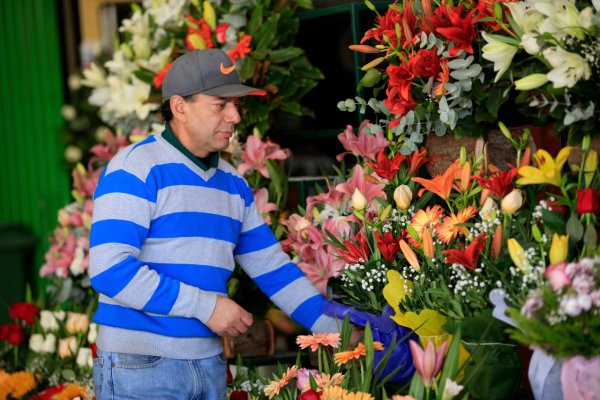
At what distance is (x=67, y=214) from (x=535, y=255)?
6.97 ft

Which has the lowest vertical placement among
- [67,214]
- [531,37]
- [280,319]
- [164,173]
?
[280,319]

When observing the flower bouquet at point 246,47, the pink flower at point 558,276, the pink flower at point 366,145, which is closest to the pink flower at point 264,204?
the flower bouquet at point 246,47

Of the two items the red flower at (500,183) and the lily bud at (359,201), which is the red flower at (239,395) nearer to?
the lily bud at (359,201)

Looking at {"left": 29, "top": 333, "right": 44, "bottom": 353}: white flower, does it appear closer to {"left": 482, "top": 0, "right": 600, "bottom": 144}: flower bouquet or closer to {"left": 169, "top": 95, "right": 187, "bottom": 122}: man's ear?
{"left": 169, "top": 95, "right": 187, "bottom": 122}: man's ear

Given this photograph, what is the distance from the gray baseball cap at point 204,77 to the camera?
7.64 feet

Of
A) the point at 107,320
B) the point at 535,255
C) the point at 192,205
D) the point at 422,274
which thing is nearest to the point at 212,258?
the point at 192,205

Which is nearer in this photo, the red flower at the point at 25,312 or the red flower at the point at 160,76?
the red flower at the point at 160,76

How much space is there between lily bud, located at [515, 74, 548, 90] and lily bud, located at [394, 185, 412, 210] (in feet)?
1.44

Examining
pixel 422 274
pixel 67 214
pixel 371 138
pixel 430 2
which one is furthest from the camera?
pixel 67 214

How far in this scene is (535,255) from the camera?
1.91m

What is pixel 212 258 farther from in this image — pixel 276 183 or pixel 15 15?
pixel 15 15

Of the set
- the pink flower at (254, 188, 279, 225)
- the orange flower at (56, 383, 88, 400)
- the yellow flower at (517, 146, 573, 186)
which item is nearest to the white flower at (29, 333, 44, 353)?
the orange flower at (56, 383, 88, 400)

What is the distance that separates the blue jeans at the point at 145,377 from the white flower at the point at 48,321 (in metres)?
1.05

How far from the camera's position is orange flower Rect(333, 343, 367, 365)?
6.75 feet
